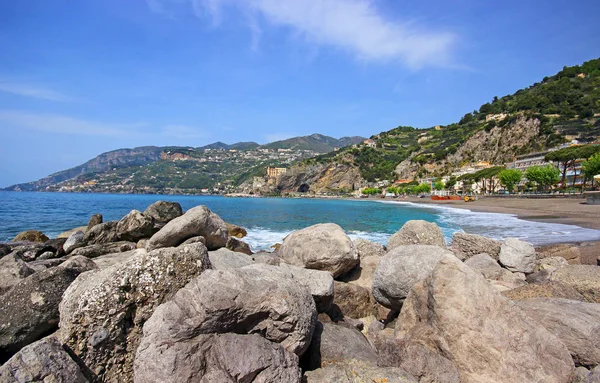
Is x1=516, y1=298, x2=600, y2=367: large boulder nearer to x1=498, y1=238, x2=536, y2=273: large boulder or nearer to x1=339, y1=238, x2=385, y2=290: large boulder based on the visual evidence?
x1=339, y1=238, x2=385, y2=290: large boulder

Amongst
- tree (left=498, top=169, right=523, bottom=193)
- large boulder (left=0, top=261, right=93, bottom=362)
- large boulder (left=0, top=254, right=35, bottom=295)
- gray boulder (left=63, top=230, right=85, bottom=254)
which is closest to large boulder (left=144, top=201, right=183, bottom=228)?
gray boulder (left=63, top=230, right=85, bottom=254)

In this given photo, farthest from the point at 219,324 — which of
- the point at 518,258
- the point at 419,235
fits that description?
the point at 518,258

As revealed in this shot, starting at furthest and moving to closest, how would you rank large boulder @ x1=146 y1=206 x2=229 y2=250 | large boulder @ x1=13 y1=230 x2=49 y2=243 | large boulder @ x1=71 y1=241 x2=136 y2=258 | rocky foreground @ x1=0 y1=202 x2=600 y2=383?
large boulder @ x1=13 y1=230 x2=49 y2=243, large boulder @ x1=71 y1=241 x2=136 y2=258, large boulder @ x1=146 y1=206 x2=229 y2=250, rocky foreground @ x1=0 y1=202 x2=600 y2=383

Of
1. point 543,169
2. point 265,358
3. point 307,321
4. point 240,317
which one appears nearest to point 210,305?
point 240,317

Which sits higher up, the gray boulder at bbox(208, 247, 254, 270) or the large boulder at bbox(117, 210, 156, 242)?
the gray boulder at bbox(208, 247, 254, 270)

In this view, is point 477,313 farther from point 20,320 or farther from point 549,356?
point 20,320

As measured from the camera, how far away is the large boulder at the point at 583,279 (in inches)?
247

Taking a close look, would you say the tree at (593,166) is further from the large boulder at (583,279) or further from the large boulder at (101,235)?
the large boulder at (101,235)

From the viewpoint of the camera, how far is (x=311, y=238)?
7.99m

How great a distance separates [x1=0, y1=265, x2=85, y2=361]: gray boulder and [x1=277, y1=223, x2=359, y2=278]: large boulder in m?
4.45

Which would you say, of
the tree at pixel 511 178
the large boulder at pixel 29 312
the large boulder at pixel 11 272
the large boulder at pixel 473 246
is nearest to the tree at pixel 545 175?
the tree at pixel 511 178

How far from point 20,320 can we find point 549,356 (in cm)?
635

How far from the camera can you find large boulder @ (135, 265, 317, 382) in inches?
128

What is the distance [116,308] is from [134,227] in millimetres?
11591
